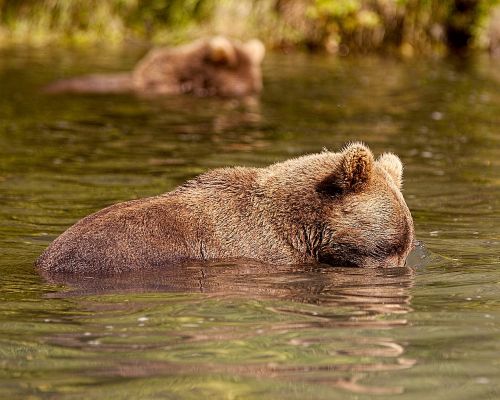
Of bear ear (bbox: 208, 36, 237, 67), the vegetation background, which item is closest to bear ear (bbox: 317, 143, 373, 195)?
bear ear (bbox: 208, 36, 237, 67)

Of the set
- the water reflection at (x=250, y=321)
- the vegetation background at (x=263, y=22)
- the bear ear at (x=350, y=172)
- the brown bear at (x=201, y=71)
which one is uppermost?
the vegetation background at (x=263, y=22)

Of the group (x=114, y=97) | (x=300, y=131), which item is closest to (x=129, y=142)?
(x=300, y=131)

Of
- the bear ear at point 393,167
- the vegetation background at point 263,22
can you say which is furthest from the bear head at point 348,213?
the vegetation background at point 263,22

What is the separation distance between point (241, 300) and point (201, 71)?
1665 cm

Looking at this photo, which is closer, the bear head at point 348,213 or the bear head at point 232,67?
the bear head at point 348,213

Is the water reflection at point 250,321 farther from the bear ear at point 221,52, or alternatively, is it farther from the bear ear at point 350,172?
the bear ear at point 221,52

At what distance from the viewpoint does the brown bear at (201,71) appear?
23875 millimetres

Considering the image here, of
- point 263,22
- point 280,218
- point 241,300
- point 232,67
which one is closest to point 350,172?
point 280,218

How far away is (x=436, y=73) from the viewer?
93.1 feet

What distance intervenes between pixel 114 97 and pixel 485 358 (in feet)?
55.3

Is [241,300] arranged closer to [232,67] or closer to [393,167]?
[393,167]

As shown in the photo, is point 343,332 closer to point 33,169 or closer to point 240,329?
point 240,329

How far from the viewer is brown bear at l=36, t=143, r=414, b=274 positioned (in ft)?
28.6

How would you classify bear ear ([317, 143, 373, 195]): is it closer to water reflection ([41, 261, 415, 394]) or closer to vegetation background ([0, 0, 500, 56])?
water reflection ([41, 261, 415, 394])
